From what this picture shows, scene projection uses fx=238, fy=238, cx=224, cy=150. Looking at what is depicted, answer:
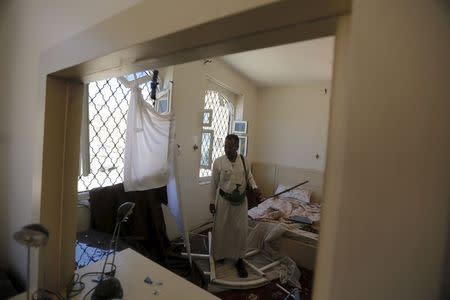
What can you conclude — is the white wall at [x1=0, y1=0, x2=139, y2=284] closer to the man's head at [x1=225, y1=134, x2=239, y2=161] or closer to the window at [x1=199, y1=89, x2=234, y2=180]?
the man's head at [x1=225, y1=134, x2=239, y2=161]

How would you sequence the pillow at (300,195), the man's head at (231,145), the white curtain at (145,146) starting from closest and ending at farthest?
the white curtain at (145,146) → the man's head at (231,145) → the pillow at (300,195)

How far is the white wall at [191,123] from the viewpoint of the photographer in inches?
99.6

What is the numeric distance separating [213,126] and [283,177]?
57.5 inches

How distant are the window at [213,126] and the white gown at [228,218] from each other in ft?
3.00

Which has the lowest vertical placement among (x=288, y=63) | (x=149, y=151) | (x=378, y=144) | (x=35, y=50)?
(x=149, y=151)

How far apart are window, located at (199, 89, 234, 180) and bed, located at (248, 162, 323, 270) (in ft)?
2.75

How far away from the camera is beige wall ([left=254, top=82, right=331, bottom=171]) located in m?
3.60

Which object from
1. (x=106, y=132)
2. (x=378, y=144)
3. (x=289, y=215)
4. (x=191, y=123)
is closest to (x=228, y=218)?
(x=289, y=215)

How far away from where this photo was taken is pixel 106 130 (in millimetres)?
2010

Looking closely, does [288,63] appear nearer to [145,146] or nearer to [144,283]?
[145,146]

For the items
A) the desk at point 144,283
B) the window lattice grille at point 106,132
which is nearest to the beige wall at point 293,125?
the window lattice grille at point 106,132

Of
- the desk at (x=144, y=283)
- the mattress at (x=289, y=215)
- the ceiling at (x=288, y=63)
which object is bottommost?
the mattress at (x=289, y=215)

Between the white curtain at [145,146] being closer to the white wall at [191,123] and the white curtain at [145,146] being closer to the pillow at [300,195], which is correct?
the white wall at [191,123]

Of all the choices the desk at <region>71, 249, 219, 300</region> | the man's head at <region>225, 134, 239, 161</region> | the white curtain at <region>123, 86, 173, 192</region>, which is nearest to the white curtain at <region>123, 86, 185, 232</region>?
the white curtain at <region>123, 86, 173, 192</region>
